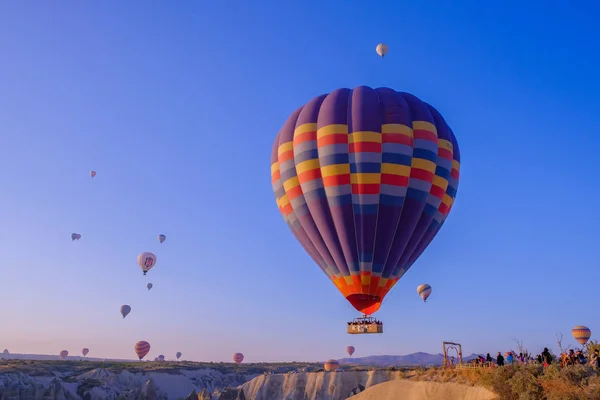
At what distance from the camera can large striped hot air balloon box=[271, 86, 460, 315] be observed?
31359 mm

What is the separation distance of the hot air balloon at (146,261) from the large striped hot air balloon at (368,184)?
43.5 m

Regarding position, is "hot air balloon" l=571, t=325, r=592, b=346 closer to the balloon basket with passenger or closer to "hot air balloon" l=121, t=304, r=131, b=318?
the balloon basket with passenger

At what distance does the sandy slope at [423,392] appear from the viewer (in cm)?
2496

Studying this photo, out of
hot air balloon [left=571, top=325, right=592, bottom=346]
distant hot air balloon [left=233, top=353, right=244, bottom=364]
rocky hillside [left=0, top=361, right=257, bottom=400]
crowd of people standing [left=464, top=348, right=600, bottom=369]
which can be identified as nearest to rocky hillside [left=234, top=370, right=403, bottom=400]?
rocky hillside [left=0, top=361, right=257, bottom=400]

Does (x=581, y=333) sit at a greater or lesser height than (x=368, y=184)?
lesser

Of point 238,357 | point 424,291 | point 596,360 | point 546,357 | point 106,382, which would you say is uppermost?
point 424,291

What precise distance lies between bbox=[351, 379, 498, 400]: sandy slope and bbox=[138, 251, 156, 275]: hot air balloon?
1780 inches

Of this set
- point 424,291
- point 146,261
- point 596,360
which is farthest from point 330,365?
point 596,360

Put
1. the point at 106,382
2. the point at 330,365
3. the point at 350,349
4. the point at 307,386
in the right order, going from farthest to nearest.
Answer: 1. the point at 350,349
2. the point at 330,365
3. the point at 106,382
4. the point at 307,386

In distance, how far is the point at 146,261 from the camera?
71.9 meters

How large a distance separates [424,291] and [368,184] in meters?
38.3

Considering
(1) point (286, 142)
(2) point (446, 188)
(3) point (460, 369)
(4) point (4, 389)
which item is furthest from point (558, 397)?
(4) point (4, 389)

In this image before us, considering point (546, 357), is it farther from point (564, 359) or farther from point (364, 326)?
point (364, 326)

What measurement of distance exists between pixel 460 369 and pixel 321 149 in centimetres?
1433
